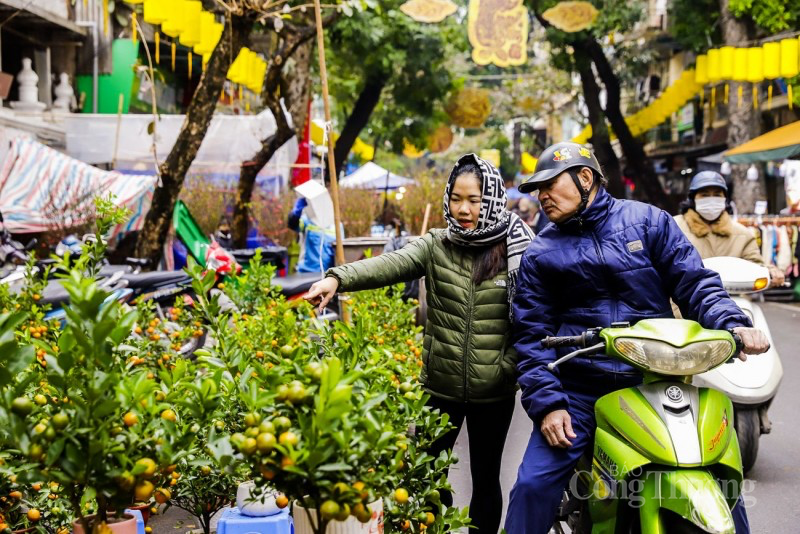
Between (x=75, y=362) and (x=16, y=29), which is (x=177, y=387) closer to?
(x=75, y=362)

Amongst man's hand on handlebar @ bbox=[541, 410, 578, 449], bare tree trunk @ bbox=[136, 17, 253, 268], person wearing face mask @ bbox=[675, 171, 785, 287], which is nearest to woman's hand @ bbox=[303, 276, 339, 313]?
man's hand on handlebar @ bbox=[541, 410, 578, 449]

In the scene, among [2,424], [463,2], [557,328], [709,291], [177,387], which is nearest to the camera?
[2,424]

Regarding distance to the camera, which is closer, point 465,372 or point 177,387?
point 177,387

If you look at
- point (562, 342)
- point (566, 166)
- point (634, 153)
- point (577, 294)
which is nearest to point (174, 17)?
point (566, 166)

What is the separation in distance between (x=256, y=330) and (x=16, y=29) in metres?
15.9

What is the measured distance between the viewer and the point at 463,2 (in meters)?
32.9

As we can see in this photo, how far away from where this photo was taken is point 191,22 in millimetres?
12617

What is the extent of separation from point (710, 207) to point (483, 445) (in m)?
3.29

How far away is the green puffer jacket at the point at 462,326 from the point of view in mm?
3922

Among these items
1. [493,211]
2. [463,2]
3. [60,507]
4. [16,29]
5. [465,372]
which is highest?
[463,2]

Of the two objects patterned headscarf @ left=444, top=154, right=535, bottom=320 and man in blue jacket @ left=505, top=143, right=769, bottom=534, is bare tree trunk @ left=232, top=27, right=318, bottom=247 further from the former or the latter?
man in blue jacket @ left=505, top=143, right=769, bottom=534

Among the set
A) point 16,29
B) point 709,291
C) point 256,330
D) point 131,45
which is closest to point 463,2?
point 131,45

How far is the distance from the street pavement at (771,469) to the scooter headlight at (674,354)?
1716 millimetres

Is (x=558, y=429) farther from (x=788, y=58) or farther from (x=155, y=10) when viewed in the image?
(x=788, y=58)
